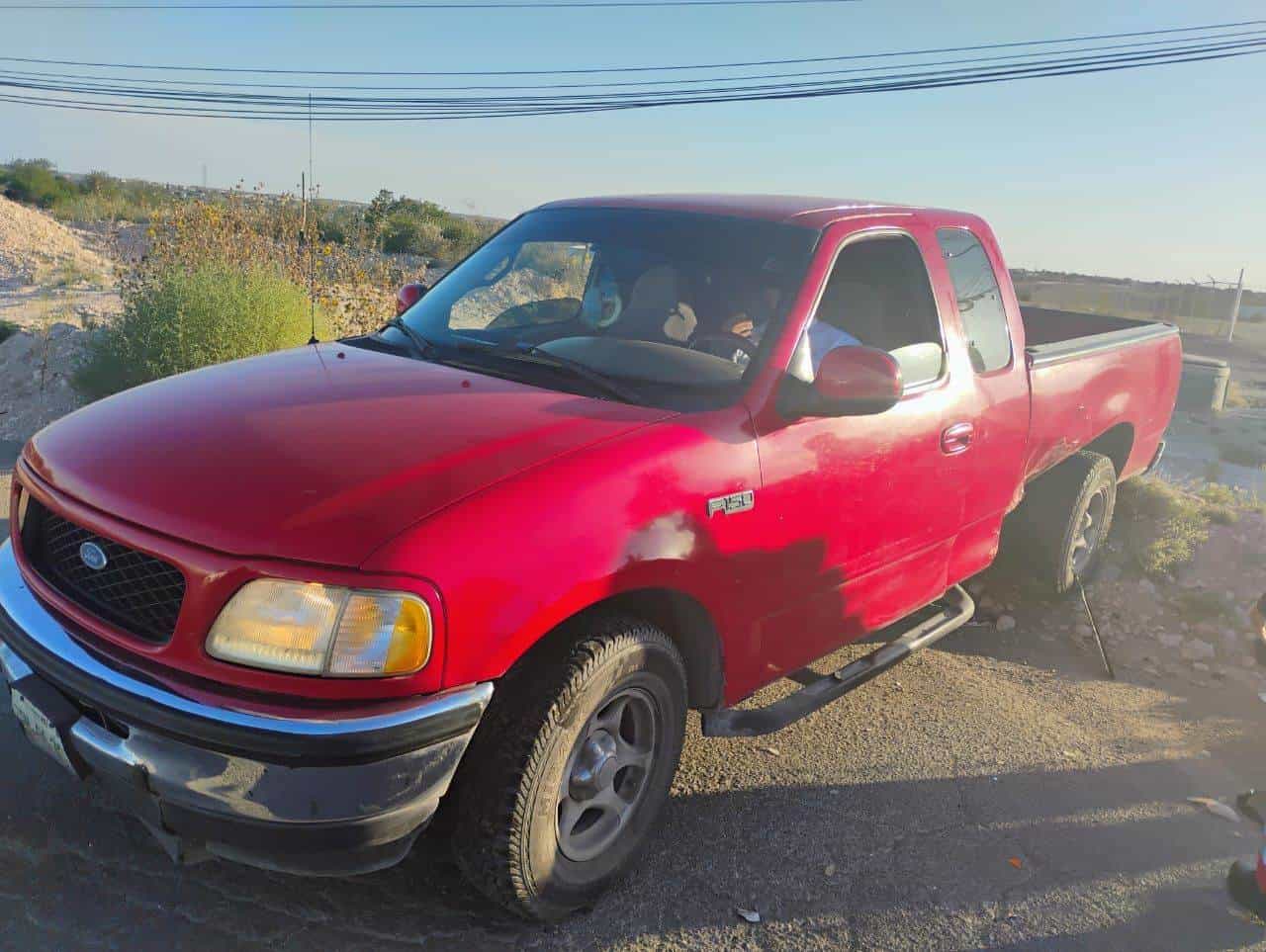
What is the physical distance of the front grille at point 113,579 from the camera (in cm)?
232

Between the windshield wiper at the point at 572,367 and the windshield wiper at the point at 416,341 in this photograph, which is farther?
the windshield wiper at the point at 416,341

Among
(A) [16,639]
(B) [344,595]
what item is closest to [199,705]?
(B) [344,595]

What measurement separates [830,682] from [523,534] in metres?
1.71

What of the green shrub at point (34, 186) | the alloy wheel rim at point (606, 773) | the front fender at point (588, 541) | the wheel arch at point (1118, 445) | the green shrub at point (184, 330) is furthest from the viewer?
the green shrub at point (34, 186)

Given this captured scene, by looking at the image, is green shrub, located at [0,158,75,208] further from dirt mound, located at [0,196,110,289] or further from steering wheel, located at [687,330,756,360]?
steering wheel, located at [687,330,756,360]

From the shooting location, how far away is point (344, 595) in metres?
2.19

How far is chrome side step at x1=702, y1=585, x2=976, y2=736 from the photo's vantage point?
320cm

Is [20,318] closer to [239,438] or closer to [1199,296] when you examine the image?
[239,438]

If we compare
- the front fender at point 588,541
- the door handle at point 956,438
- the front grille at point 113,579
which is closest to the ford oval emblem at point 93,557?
the front grille at point 113,579

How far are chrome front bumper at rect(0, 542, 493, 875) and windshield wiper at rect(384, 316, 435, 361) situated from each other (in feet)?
5.13

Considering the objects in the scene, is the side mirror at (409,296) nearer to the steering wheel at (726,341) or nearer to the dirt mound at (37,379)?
the steering wheel at (726,341)

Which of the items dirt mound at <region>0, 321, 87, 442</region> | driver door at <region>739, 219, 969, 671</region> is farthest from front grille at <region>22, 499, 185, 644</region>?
dirt mound at <region>0, 321, 87, 442</region>

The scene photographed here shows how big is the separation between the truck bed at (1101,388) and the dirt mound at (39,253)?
61.9 ft

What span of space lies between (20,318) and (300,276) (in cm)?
654
